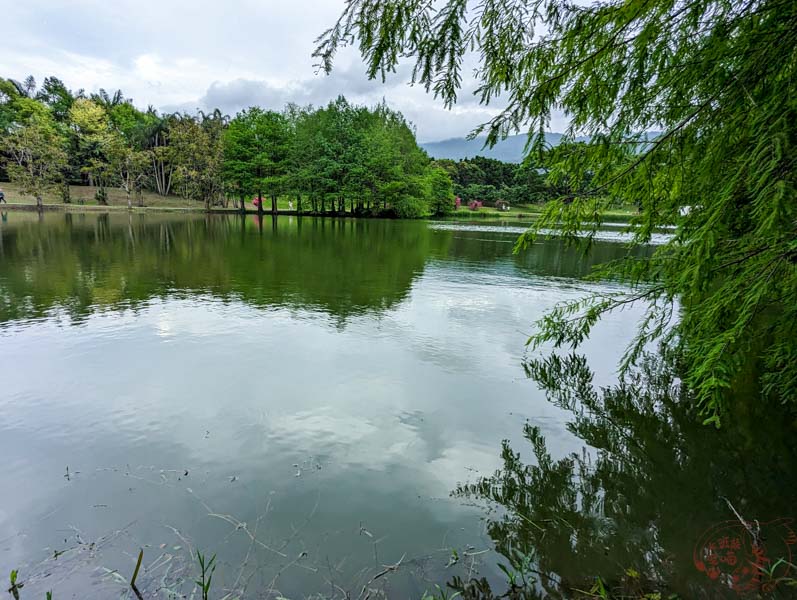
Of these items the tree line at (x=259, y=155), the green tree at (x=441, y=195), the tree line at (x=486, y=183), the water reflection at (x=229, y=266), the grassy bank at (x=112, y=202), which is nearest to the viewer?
the water reflection at (x=229, y=266)

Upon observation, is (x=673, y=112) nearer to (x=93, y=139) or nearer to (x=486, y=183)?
(x=93, y=139)

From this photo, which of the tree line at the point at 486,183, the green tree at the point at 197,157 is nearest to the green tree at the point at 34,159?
the green tree at the point at 197,157

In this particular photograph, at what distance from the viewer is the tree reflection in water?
282 cm

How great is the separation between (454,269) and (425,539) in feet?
44.0

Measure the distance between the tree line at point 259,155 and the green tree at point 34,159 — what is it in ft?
→ 5.92

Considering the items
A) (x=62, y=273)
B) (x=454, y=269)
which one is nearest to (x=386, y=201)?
(x=454, y=269)

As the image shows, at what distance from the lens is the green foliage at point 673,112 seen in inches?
111

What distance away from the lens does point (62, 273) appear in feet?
39.9

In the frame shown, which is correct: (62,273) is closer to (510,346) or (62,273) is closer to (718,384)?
(510,346)
